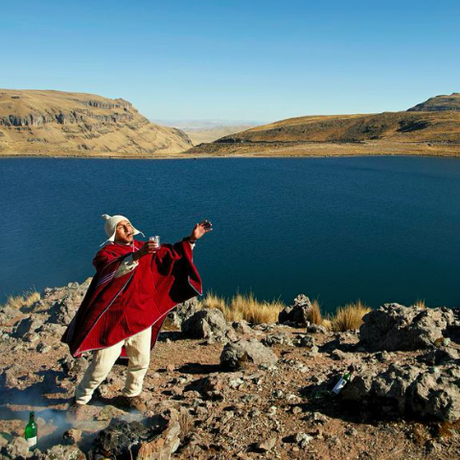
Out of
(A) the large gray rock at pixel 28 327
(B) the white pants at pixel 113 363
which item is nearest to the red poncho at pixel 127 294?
(B) the white pants at pixel 113 363

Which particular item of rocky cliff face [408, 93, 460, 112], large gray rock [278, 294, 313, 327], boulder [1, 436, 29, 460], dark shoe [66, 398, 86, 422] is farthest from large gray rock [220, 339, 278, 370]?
rocky cliff face [408, 93, 460, 112]

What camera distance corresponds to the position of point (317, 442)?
3807 millimetres

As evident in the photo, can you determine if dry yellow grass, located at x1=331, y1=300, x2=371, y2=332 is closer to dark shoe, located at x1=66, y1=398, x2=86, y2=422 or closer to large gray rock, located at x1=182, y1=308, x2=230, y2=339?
large gray rock, located at x1=182, y1=308, x2=230, y2=339

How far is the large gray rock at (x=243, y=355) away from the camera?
5.41 metres

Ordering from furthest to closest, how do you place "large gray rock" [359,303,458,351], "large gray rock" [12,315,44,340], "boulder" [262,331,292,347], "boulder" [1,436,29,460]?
"large gray rock" [12,315,44,340], "boulder" [262,331,292,347], "large gray rock" [359,303,458,351], "boulder" [1,436,29,460]

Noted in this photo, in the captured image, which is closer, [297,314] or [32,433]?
[32,433]

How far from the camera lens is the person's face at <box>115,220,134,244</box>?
4.15 metres

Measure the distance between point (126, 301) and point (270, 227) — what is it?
1990cm

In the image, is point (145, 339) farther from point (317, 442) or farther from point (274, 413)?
point (317, 442)

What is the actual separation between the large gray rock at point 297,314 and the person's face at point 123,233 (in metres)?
5.26

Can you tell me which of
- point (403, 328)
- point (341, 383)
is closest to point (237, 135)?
point (403, 328)

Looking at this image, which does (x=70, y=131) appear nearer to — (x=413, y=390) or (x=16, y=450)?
(x=16, y=450)

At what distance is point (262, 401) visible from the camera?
4.53 meters

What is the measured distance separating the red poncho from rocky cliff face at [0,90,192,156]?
6875 centimetres
